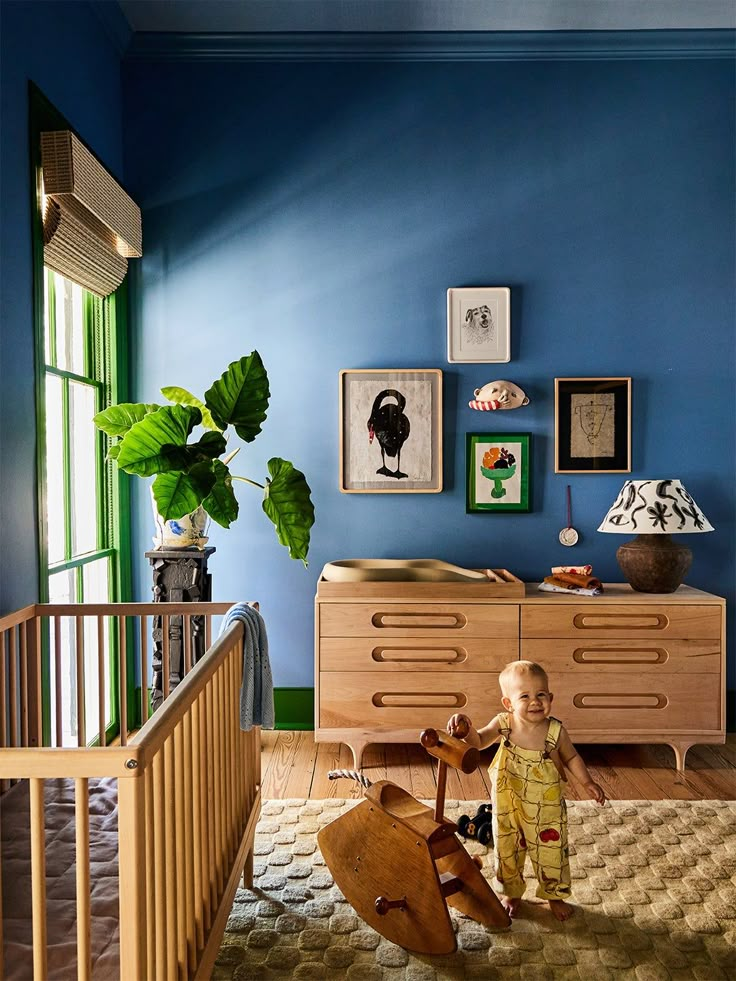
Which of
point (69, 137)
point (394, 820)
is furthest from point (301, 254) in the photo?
point (394, 820)

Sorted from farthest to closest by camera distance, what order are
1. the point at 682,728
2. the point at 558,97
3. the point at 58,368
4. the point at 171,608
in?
the point at 558,97 → the point at 682,728 → the point at 58,368 → the point at 171,608

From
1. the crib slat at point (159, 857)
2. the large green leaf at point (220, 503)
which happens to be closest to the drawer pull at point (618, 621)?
the large green leaf at point (220, 503)

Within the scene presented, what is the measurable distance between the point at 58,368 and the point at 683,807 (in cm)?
251

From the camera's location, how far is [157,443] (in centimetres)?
232

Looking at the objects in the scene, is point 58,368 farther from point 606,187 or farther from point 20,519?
point 606,187

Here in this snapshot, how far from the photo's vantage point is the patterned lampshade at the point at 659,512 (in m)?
A: 2.82

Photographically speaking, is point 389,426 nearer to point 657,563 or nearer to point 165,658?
point 657,563

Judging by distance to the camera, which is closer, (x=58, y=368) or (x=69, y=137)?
(x=69, y=137)

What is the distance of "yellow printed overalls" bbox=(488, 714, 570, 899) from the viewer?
6.13 ft

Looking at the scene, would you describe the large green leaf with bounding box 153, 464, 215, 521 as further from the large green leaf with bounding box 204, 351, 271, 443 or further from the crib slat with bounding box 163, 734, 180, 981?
the crib slat with bounding box 163, 734, 180, 981

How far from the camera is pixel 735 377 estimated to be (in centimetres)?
320

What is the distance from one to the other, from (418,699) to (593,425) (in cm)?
132

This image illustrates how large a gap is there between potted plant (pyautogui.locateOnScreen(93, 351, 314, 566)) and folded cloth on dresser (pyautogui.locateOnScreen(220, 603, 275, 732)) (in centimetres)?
54

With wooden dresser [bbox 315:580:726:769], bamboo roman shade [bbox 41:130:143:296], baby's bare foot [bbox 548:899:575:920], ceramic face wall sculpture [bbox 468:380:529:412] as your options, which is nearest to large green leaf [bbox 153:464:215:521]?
wooden dresser [bbox 315:580:726:769]
